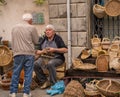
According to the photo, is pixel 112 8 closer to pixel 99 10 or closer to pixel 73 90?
pixel 99 10

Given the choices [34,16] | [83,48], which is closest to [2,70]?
[34,16]

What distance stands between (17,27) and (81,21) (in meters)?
2.13

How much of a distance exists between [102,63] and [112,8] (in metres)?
A: 1.74

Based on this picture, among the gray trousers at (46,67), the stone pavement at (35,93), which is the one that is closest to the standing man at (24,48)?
the stone pavement at (35,93)

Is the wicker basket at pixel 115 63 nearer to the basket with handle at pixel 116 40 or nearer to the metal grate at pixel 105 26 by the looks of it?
the basket with handle at pixel 116 40

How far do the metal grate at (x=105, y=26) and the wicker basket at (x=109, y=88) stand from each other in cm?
225

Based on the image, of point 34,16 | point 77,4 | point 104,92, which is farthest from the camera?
point 34,16

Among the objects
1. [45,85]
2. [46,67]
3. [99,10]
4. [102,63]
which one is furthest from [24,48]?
[99,10]

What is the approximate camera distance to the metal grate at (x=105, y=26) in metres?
8.63

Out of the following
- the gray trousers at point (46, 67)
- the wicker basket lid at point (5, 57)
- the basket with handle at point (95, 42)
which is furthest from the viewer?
the wicker basket lid at point (5, 57)

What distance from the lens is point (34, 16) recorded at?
8.91 meters

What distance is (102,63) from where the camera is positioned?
714 cm

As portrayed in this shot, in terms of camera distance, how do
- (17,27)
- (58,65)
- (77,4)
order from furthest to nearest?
(77,4) < (58,65) < (17,27)

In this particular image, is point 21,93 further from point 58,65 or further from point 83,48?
point 83,48
